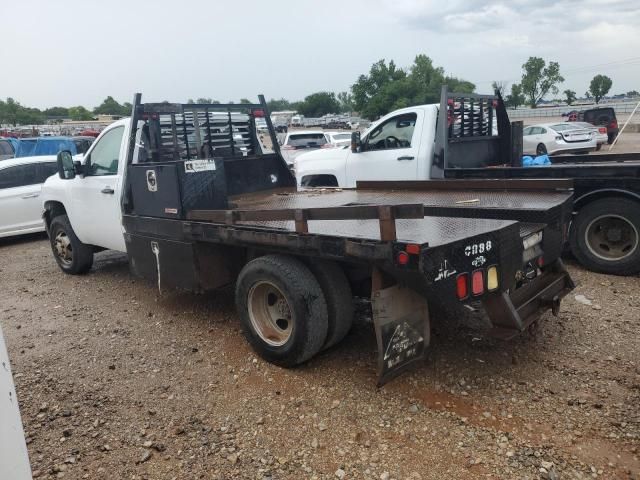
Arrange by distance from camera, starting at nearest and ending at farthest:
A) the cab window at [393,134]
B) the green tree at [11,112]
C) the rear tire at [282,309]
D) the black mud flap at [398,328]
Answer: the black mud flap at [398,328]
the rear tire at [282,309]
the cab window at [393,134]
the green tree at [11,112]

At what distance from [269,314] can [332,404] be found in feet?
3.21

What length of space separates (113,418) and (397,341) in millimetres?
1915

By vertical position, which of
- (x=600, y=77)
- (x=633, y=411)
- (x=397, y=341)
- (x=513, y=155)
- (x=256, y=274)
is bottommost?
(x=633, y=411)

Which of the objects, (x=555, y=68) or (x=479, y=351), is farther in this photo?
(x=555, y=68)

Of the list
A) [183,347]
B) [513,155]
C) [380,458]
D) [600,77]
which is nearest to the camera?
[380,458]

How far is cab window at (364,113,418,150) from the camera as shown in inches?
303

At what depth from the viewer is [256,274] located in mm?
4066

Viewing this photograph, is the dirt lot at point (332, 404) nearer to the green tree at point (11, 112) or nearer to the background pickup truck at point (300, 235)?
the background pickup truck at point (300, 235)

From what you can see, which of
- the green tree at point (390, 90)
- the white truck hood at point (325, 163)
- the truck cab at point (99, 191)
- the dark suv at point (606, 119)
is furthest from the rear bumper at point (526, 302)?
the green tree at point (390, 90)

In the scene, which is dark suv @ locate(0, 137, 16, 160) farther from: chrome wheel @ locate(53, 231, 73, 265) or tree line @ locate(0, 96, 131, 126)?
tree line @ locate(0, 96, 131, 126)

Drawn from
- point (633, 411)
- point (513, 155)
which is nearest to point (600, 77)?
point (513, 155)

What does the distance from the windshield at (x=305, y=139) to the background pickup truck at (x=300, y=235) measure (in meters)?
13.6

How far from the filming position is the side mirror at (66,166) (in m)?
6.13

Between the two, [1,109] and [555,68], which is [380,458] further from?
[1,109]
